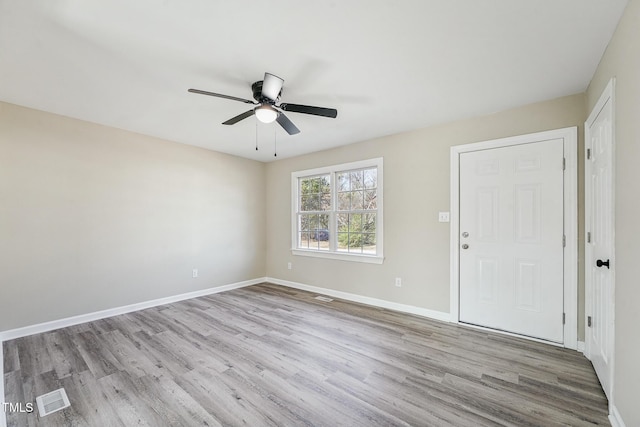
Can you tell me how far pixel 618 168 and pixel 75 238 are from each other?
5046 mm

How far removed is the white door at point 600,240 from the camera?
5.95 ft

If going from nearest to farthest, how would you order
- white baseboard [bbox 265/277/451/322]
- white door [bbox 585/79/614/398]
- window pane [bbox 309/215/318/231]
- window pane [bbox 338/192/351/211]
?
white door [bbox 585/79/614/398], white baseboard [bbox 265/277/451/322], window pane [bbox 338/192/351/211], window pane [bbox 309/215/318/231]

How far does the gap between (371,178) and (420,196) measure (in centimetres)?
85

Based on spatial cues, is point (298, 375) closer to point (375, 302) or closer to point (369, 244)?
point (375, 302)

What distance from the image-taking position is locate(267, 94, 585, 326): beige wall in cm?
286

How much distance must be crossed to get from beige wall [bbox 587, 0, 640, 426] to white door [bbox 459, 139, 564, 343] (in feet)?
3.70

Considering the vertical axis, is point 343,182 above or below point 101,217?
above

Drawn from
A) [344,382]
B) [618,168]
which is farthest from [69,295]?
[618,168]

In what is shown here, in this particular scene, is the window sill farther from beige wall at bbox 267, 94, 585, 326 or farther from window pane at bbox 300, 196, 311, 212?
window pane at bbox 300, 196, 311, 212

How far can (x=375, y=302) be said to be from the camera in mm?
3906

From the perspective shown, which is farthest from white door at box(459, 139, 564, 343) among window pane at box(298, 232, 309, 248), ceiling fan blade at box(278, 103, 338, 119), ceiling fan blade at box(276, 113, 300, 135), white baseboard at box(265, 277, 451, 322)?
window pane at box(298, 232, 309, 248)

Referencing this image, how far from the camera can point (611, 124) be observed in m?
1.77

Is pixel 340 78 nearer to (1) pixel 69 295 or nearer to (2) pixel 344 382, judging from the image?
(2) pixel 344 382

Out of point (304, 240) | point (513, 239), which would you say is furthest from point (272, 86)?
point (304, 240)
